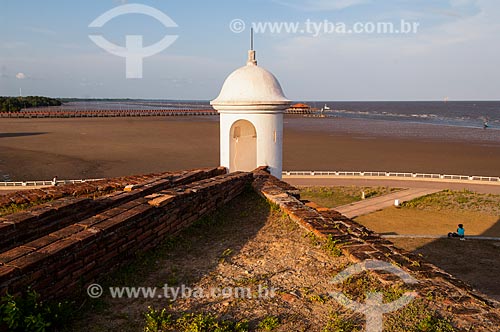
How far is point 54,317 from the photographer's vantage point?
326 centimetres

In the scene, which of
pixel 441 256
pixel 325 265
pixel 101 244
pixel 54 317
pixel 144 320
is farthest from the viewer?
pixel 441 256

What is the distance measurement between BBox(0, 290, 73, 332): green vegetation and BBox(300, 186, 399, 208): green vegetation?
15085mm

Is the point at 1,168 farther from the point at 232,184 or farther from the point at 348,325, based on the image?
the point at 348,325

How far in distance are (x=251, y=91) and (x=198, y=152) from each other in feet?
100

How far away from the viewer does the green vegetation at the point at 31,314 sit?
293cm

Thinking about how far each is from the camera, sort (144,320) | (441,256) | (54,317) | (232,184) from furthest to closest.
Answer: (441,256) → (232,184) → (144,320) → (54,317)

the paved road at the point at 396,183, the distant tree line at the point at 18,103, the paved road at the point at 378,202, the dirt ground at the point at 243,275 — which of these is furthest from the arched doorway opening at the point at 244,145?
the distant tree line at the point at 18,103

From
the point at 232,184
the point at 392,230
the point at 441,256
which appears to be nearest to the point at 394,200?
the point at 392,230

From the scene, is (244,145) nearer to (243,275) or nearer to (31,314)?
(243,275)

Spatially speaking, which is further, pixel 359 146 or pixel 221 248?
pixel 359 146

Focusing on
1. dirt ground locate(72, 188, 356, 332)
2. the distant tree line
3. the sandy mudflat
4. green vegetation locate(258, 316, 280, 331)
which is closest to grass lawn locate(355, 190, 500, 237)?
dirt ground locate(72, 188, 356, 332)

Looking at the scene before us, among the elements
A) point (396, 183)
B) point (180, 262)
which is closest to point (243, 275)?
point (180, 262)

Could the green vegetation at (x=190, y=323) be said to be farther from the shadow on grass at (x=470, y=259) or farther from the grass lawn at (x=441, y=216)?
the grass lawn at (x=441, y=216)

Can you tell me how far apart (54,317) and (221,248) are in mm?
2290
